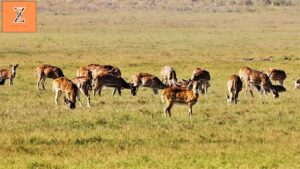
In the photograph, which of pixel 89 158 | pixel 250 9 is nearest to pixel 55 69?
pixel 89 158

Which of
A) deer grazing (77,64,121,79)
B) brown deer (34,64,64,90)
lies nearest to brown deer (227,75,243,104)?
deer grazing (77,64,121,79)

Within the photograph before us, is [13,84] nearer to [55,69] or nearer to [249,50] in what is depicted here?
[55,69]

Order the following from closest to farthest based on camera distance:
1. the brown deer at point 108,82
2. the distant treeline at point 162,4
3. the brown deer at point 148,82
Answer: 1. the brown deer at point 108,82
2. the brown deer at point 148,82
3. the distant treeline at point 162,4

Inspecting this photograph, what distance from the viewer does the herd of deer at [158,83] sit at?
20.3m

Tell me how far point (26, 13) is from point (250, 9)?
43816 millimetres

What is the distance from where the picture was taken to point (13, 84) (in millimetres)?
30312

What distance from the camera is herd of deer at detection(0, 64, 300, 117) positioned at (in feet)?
66.5

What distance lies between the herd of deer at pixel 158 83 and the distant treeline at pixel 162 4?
84.4m

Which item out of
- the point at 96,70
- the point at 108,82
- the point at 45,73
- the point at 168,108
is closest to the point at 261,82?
the point at 108,82

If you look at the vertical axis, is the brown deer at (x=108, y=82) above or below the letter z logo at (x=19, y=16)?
below

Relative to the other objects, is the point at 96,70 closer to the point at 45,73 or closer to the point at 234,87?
the point at 45,73

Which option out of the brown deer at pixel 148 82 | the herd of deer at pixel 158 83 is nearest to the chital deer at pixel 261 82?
the herd of deer at pixel 158 83

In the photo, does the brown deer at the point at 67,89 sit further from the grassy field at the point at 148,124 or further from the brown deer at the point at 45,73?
the brown deer at the point at 45,73

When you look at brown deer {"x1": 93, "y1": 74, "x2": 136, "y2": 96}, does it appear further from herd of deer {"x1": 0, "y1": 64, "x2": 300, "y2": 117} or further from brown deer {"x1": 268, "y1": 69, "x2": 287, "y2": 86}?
brown deer {"x1": 268, "y1": 69, "x2": 287, "y2": 86}
